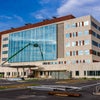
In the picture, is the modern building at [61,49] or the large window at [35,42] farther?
the large window at [35,42]

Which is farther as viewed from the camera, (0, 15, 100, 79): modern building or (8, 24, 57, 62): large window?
(8, 24, 57, 62): large window

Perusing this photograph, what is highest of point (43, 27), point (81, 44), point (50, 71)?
point (43, 27)

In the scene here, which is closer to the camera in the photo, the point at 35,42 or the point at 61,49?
the point at 61,49

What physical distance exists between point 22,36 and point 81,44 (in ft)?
110

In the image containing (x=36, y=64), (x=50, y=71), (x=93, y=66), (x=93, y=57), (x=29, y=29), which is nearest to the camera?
(x=93, y=66)

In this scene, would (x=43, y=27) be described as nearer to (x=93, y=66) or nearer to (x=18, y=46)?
(x=18, y=46)

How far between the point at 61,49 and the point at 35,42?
14086 millimetres

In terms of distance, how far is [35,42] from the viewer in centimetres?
10438

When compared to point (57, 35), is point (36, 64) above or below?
below

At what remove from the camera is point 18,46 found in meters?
112

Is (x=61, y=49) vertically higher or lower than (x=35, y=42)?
lower

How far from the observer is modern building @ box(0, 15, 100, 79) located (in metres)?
88.5

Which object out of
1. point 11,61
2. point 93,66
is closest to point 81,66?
point 93,66

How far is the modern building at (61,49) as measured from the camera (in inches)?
3484
